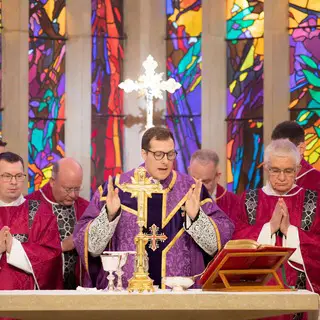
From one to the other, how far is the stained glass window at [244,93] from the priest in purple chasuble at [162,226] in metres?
5.38

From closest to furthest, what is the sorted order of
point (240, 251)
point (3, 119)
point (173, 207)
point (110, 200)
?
point (240, 251)
point (110, 200)
point (173, 207)
point (3, 119)

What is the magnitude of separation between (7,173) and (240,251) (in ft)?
8.48

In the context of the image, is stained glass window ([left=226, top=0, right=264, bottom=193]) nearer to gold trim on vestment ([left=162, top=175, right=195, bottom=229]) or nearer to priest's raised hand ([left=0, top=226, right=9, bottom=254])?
gold trim on vestment ([left=162, top=175, right=195, bottom=229])

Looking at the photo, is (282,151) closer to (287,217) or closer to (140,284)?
(287,217)

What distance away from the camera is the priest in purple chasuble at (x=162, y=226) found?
7266 mm

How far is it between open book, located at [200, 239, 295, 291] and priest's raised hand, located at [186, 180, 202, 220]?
2.19 feet

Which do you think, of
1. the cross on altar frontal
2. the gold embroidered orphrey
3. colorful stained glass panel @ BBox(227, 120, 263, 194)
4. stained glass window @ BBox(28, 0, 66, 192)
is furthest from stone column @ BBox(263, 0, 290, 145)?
the gold embroidered orphrey

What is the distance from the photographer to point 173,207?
770cm

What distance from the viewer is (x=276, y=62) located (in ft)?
42.5

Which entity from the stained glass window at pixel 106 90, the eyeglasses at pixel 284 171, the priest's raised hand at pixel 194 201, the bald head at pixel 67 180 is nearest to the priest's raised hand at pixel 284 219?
the eyeglasses at pixel 284 171

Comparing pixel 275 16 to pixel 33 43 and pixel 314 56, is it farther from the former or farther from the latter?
pixel 33 43

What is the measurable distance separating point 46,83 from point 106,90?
0.71 metres

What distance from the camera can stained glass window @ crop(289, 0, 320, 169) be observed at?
12.9m

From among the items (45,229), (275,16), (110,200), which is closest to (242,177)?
(275,16)
